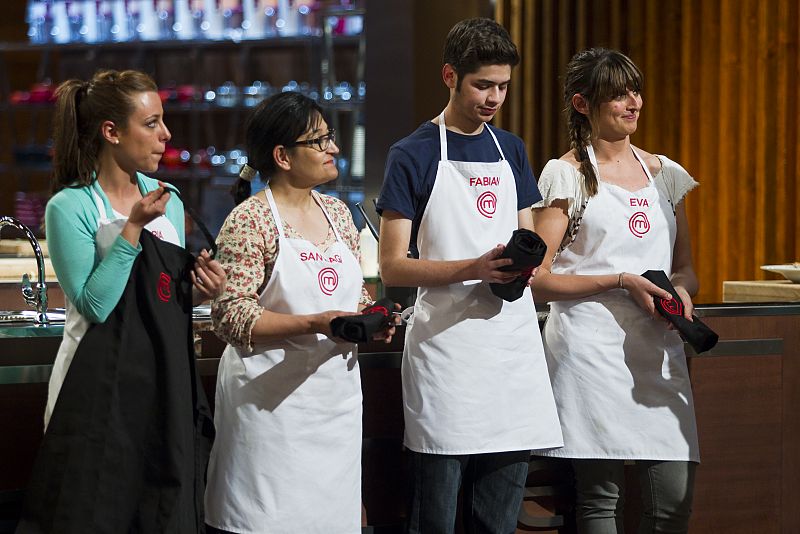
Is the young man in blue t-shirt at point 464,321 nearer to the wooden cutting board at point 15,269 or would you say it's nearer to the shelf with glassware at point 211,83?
the wooden cutting board at point 15,269

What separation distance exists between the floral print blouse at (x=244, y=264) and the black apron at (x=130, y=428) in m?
0.08

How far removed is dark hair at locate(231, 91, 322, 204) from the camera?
2111 mm

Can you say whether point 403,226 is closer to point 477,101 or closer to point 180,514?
point 477,101

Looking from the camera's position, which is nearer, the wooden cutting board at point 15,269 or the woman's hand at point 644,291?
the woman's hand at point 644,291

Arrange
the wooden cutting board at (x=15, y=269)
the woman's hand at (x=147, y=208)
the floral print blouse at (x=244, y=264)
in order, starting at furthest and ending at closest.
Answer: the wooden cutting board at (x=15, y=269)
the floral print blouse at (x=244, y=264)
the woman's hand at (x=147, y=208)

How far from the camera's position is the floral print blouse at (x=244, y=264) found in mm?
1998

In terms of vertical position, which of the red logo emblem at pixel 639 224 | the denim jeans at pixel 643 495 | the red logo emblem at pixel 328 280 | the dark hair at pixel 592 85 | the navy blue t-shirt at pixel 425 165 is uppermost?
the dark hair at pixel 592 85

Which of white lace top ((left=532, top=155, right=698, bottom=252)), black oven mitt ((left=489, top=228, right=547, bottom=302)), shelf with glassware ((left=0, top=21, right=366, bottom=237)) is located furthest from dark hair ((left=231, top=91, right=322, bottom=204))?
shelf with glassware ((left=0, top=21, right=366, bottom=237))

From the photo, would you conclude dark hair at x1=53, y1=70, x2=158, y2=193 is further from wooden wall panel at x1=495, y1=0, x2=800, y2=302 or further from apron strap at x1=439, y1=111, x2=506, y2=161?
wooden wall panel at x1=495, y1=0, x2=800, y2=302

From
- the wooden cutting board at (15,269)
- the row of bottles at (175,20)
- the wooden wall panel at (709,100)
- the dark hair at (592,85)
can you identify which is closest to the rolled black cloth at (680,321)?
the dark hair at (592,85)

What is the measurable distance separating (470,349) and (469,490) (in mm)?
321

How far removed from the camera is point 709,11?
14.7 ft

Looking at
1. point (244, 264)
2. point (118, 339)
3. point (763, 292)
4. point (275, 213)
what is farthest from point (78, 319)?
point (763, 292)

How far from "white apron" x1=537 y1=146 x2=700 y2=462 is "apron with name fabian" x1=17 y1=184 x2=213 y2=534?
899mm
